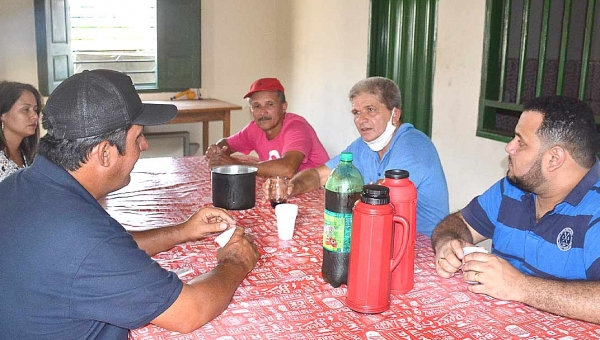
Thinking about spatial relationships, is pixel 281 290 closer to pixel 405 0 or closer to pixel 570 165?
pixel 570 165

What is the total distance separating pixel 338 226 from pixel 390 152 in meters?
1.05

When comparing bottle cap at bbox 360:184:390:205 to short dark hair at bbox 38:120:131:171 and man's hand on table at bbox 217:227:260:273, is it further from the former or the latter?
short dark hair at bbox 38:120:131:171

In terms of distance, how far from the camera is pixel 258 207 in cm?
253

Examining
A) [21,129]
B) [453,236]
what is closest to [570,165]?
[453,236]

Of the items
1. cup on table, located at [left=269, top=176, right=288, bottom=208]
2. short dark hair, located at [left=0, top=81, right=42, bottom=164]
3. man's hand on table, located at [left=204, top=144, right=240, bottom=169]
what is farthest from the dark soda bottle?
short dark hair, located at [left=0, top=81, right=42, bottom=164]

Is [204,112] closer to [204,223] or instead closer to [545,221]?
[204,223]

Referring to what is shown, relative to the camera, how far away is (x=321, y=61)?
5961 millimetres

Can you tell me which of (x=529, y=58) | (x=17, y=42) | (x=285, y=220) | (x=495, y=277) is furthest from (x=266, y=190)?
(x=17, y=42)

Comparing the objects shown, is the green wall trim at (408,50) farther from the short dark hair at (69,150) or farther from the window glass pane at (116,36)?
the short dark hair at (69,150)

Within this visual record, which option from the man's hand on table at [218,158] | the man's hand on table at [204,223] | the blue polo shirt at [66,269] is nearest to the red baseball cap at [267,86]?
the man's hand on table at [218,158]

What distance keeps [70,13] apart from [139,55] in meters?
0.76

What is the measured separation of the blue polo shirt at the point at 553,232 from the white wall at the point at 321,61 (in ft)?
6.22

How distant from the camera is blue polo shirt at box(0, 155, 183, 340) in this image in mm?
1220

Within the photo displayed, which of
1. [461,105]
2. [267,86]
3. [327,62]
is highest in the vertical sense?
[327,62]
